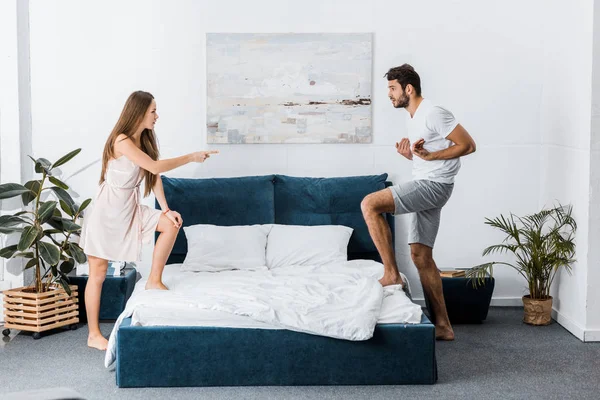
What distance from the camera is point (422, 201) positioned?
5316 mm

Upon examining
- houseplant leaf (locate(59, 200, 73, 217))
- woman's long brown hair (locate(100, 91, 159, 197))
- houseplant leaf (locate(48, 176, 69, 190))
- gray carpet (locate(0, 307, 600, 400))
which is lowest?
gray carpet (locate(0, 307, 600, 400))

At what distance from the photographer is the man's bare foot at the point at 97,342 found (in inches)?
205

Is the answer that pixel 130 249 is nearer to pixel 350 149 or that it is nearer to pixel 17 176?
pixel 17 176

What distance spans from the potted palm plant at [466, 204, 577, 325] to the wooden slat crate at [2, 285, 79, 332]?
277 cm

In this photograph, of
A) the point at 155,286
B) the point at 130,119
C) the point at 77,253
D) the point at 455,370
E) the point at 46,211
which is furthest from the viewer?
the point at 77,253

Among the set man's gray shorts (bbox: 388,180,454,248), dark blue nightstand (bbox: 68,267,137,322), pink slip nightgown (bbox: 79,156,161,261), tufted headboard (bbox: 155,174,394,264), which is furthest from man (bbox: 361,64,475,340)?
dark blue nightstand (bbox: 68,267,137,322)

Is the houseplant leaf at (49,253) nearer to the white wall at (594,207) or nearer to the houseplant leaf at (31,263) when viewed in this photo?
the houseplant leaf at (31,263)

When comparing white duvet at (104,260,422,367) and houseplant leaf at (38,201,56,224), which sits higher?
houseplant leaf at (38,201,56,224)

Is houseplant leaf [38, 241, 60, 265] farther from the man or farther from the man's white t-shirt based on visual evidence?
the man's white t-shirt

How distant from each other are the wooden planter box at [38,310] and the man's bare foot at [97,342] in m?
0.48

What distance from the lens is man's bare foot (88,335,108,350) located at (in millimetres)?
5219

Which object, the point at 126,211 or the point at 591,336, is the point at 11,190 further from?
the point at 591,336

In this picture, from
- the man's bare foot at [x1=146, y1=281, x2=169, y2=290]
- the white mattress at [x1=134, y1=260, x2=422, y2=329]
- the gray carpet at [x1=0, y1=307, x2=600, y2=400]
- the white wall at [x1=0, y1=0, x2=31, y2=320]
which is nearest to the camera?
the gray carpet at [x1=0, y1=307, x2=600, y2=400]

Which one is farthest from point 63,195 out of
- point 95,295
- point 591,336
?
point 591,336
